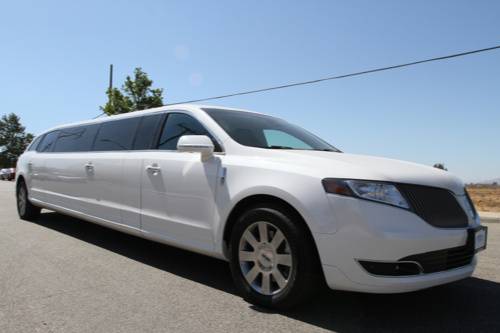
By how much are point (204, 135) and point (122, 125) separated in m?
1.73

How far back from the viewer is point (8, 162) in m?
84.1

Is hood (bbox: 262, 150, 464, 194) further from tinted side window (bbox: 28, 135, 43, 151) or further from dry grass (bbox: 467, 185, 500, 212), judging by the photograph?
dry grass (bbox: 467, 185, 500, 212)

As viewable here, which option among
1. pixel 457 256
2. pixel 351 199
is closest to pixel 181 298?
pixel 351 199

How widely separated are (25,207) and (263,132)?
5.36 m

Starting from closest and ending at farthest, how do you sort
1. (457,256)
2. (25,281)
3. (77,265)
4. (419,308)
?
(457,256)
(419,308)
(25,281)
(77,265)

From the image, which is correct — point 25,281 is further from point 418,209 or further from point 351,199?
point 418,209

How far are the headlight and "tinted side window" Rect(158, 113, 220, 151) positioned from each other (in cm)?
159

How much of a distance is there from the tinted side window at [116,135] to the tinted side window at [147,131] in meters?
0.12

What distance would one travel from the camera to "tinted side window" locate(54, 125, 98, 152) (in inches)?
222

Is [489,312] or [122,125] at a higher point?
[122,125]

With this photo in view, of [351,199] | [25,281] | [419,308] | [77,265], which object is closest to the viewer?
[351,199]

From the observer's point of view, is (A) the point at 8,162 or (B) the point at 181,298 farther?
(A) the point at 8,162

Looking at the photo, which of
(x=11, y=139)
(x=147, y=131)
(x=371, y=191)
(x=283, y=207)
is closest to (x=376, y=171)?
(x=371, y=191)

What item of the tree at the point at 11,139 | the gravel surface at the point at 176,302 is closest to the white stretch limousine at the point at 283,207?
the gravel surface at the point at 176,302
